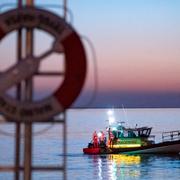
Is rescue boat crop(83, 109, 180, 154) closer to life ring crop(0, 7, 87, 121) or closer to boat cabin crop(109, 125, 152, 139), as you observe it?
boat cabin crop(109, 125, 152, 139)

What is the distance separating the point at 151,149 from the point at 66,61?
81.3ft

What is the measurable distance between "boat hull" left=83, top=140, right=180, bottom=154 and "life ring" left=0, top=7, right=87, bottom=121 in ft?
78.5

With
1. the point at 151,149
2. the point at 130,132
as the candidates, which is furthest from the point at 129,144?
the point at 151,149

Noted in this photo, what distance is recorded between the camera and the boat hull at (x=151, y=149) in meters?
27.6

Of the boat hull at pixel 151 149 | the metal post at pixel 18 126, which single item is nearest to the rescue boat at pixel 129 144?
the boat hull at pixel 151 149

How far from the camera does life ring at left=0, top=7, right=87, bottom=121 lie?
3.93 m

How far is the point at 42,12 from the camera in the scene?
3936 mm

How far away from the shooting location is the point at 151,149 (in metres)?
28.4

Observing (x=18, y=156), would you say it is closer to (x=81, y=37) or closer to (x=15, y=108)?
(x=15, y=108)

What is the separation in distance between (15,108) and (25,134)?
0.21 m

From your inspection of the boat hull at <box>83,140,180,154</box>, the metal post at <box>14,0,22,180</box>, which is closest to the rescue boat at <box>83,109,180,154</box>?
the boat hull at <box>83,140,180,154</box>

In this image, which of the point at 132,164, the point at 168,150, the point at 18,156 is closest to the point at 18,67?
the point at 18,156

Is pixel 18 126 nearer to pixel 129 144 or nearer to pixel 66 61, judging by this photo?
pixel 66 61

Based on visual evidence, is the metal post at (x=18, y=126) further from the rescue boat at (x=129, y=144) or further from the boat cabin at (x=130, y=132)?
the boat cabin at (x=130, y=132)
